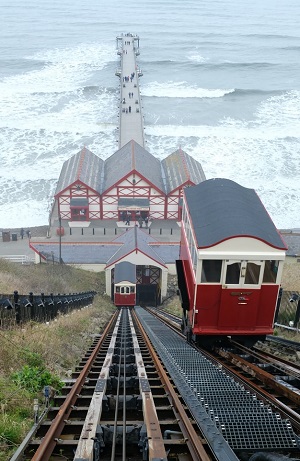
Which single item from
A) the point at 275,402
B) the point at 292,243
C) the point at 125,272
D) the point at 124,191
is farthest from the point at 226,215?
the point at 124,191

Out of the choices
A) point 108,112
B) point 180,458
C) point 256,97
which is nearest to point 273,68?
point 256,97

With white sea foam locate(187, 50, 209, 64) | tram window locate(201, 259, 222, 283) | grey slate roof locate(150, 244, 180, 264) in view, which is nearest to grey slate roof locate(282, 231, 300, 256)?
grey slate roof locate(150, 244, 180, 264)

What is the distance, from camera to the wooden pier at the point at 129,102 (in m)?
52.8

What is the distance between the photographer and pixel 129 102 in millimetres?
66750

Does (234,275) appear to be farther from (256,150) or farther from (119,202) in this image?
(256,150)

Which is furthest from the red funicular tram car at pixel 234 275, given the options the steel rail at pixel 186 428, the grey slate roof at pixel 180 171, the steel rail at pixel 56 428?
the grey slate roof at pixel 180 171

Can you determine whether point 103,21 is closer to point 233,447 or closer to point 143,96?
point 143,96

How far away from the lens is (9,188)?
151ft

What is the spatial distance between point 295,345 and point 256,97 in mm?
77206

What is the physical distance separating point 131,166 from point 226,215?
86.5 ft

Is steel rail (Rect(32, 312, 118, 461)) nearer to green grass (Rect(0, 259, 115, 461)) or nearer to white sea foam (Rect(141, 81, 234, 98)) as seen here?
green grass (Rect(0, 259, 115, 461))

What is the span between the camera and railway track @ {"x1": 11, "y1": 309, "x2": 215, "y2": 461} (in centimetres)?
395

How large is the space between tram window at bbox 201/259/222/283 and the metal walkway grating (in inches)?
132

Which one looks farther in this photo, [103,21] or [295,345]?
[103,21]
